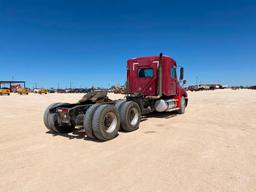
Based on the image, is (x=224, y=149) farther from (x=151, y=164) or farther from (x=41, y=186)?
(x=41, y=186)

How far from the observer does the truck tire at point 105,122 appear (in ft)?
19.0

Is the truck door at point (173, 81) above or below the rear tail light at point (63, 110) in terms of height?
above

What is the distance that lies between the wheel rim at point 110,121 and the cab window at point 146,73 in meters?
4.29

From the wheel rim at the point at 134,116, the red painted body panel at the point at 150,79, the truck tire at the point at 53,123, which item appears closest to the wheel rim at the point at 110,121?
the wheel rim at the point at 134,116

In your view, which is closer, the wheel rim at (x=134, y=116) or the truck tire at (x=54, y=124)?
the truck tire at (x=54, y=124)

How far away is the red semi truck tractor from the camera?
19.8 ft

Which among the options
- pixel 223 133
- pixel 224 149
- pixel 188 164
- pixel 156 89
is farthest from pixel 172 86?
pixel 188 164

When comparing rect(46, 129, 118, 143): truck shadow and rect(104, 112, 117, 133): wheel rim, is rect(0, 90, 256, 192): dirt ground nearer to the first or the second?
rect(46, 129, 118, 143): truck shadow

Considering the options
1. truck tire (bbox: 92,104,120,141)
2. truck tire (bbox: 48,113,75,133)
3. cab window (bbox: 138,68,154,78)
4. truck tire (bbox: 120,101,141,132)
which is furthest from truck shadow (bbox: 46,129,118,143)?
cab window (bbox: 138,68,154,78)

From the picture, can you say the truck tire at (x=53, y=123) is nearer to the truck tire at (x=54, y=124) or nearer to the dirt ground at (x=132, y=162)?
the truck tire at (x=54, y=124)

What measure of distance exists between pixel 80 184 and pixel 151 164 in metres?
1.48

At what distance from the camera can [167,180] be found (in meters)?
3.46

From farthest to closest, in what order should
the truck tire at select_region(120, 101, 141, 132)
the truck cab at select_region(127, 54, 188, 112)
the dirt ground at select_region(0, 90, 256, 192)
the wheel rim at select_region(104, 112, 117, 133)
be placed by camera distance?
the truck cab at select_region(127, 54, 188, 112) < the truck tire at select_region(120, 101, 141, 132) < the wheel rim at select_region(104, 112, 117, 133) < the dirt ground at select_region(0, 90, 256, 192)

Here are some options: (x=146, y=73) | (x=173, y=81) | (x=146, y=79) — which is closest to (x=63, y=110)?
(x=146, y=79)
